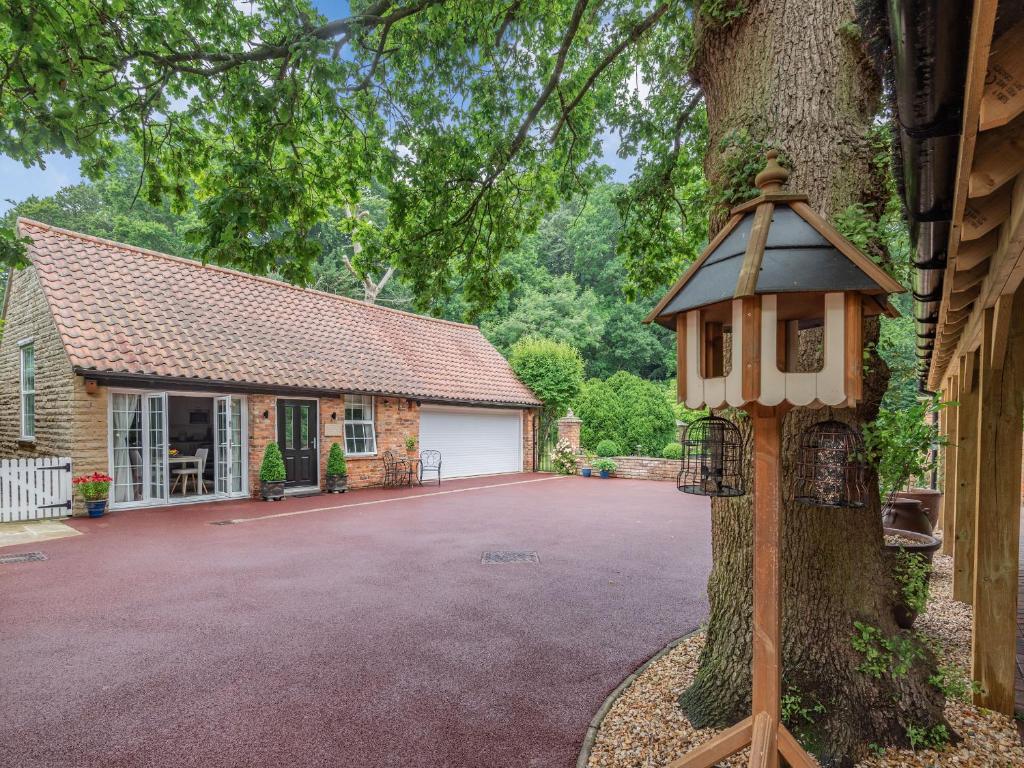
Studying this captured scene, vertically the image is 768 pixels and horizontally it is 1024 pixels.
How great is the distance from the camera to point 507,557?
22.7ft

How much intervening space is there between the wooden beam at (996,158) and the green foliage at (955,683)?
2607 millimetres

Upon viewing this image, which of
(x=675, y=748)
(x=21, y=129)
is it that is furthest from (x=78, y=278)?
(x=675, y=748)

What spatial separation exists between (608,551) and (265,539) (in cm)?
472

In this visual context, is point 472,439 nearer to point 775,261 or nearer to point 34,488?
point 34,488

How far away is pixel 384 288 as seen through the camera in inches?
1101

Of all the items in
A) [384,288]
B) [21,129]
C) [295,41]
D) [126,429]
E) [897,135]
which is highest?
[384,288]

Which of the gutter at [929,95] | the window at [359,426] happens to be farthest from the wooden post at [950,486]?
the window at [359,426]

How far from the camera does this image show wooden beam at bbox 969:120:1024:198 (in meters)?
1.49

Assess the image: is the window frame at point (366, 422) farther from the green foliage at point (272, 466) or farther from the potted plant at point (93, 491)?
the potted plant at point (93, 491)

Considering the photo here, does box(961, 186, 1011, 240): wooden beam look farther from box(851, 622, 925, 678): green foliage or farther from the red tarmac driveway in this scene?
the red tarmac driveway

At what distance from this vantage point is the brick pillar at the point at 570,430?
17.8m

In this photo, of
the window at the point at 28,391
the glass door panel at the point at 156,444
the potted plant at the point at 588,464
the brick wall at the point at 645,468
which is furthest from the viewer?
the potted plant at the point at 588,464

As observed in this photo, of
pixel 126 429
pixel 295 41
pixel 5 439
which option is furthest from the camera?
pixel 5 439

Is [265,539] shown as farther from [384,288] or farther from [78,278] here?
[384,288]
